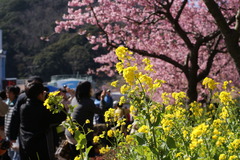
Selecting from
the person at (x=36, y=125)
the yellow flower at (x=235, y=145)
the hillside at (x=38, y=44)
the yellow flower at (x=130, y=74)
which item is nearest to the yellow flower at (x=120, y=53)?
the yellow flower at (x=130, y=74)

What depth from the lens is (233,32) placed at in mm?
6141

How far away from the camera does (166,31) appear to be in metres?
12.6

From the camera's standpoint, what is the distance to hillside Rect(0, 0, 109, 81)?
6303 cm

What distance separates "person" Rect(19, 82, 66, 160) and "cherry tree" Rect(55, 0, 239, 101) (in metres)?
5.04

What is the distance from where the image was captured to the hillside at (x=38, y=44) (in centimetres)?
6303

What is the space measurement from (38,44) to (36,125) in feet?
225

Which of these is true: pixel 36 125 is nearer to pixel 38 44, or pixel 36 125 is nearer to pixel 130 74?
pixel 130 74

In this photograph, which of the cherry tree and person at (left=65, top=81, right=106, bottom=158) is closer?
person at (left=65, top=81, right=106, bottom=158)

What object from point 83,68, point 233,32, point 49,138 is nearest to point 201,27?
point 233,32

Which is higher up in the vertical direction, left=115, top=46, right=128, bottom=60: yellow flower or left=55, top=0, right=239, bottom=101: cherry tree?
left=55, top=0, right=239, bottom=101: cherry tree

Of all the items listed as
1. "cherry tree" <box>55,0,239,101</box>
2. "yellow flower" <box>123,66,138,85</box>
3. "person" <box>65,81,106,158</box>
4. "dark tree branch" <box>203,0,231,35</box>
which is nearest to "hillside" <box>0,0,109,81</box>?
"cherry tree" <box>55,0,239,101</box>

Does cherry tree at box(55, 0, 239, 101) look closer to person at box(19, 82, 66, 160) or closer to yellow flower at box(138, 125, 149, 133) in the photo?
person at box(19, 82, 66, 160)

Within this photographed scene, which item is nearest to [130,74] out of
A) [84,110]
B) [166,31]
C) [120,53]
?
[120,53]

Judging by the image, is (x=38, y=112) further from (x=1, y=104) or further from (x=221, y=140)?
(x=221, y=140)
